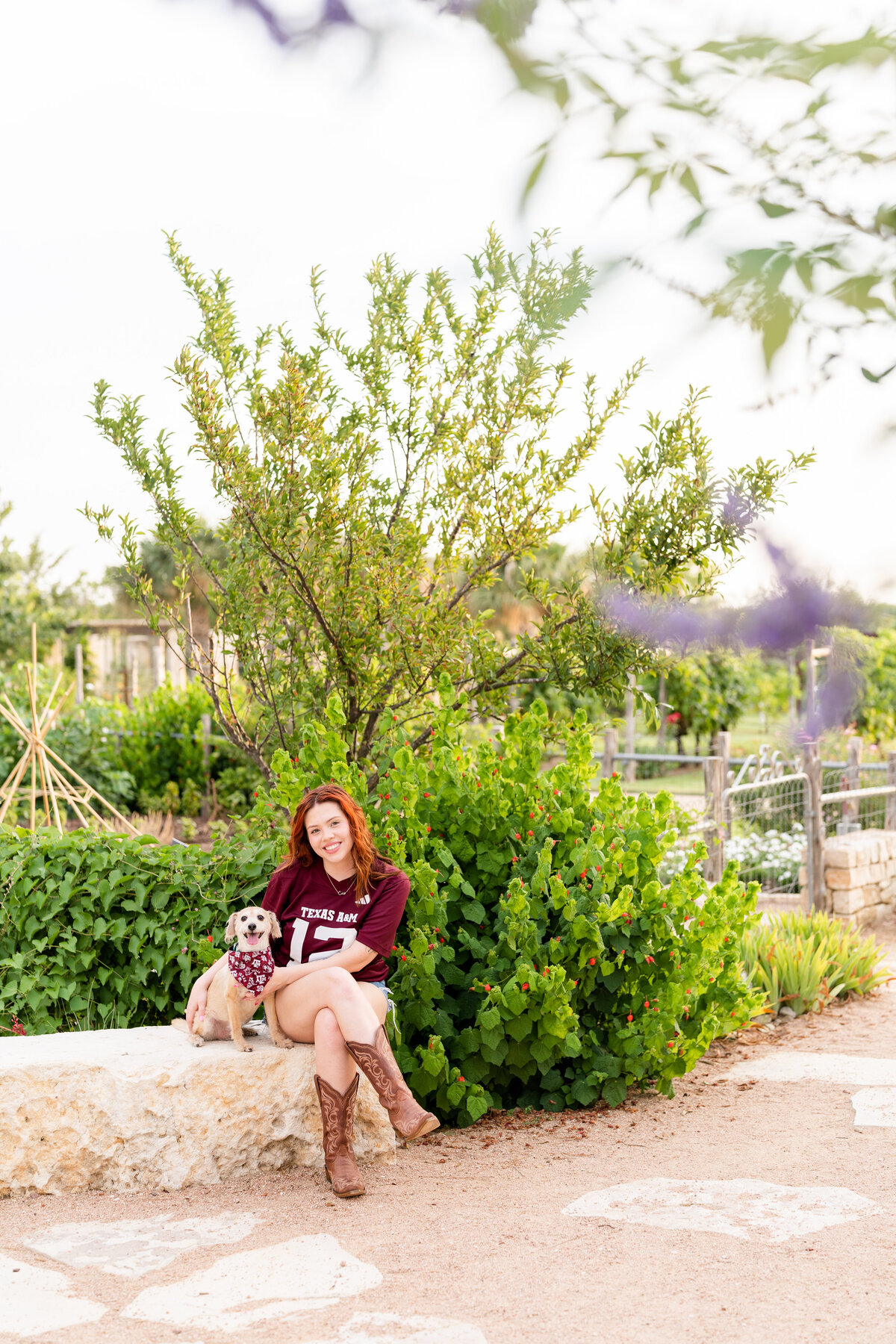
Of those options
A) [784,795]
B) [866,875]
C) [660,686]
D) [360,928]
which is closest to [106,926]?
[360,928]

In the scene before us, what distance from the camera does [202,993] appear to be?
3.54 m

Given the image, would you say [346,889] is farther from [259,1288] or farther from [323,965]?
[259,1288]

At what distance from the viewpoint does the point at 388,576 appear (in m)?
4.37

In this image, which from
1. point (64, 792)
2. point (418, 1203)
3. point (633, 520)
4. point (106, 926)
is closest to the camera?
point (418, 1203)

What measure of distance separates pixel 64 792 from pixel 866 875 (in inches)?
189

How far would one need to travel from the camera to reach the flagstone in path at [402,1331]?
2.39m

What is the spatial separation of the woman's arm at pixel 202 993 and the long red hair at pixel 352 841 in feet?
1.19

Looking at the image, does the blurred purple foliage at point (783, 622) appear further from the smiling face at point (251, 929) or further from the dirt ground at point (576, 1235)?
the smiling face at point (251, 929)

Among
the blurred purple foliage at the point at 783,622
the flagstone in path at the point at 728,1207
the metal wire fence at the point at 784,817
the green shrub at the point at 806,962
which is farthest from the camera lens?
the metal wire fence at the point at 784,817

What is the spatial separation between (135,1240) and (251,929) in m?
0.84

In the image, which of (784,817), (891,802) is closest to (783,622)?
(784,817)

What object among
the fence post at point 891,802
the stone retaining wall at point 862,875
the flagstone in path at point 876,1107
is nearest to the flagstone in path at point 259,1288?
the flagstone in path at point 876,1107

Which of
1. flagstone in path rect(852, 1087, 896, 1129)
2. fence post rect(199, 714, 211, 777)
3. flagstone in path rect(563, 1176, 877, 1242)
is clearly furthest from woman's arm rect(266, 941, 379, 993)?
fence post rect(199, 714, 211, 777)

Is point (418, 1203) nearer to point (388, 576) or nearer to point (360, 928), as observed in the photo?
point (360, 928)
